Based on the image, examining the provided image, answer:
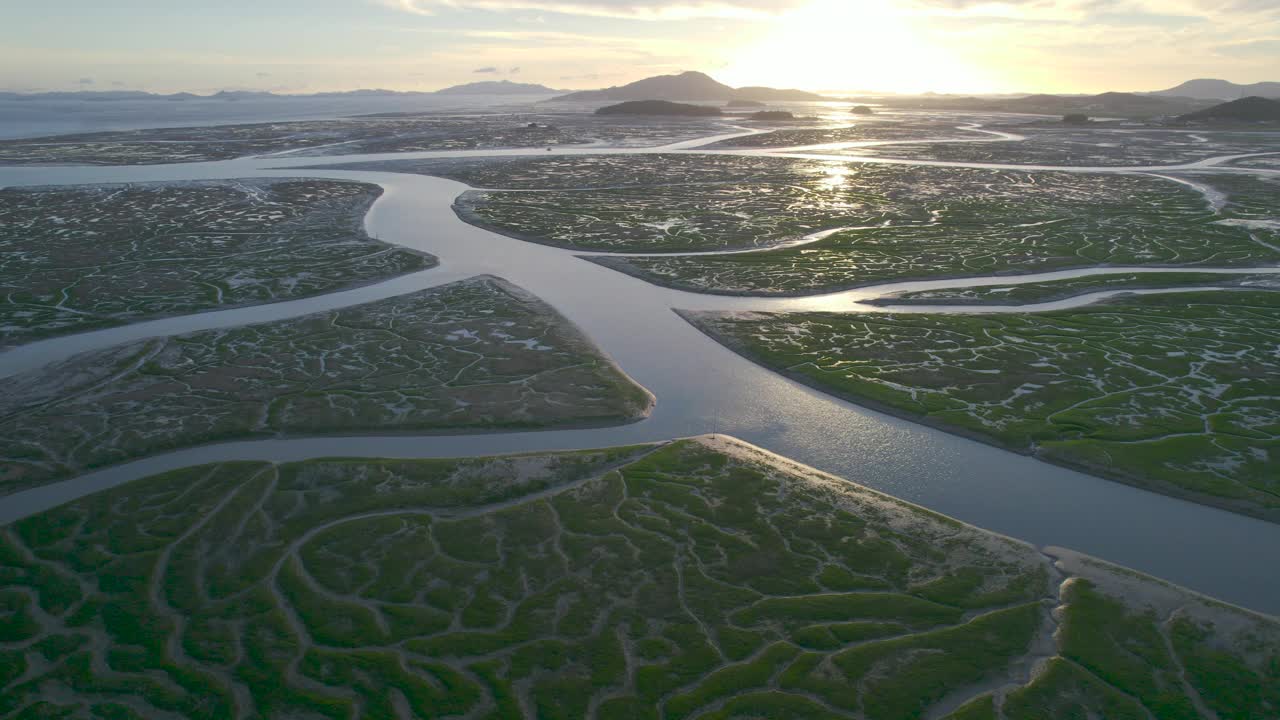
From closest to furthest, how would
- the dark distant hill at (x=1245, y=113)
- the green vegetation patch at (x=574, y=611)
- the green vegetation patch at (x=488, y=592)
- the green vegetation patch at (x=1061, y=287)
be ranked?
the green vegetation patch at (x=574, y=611) < the green vegetation patch at (x=488, y=592) < the green vegetation patch at (x=1061, y=287) < the dark distant hill at (x=1245, y=113)

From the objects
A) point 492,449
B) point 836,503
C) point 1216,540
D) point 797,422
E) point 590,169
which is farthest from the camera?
point 590,169

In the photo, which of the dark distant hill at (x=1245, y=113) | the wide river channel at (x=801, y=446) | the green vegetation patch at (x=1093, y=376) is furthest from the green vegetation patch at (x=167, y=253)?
the dark distant hill at (x=1245, y=113)

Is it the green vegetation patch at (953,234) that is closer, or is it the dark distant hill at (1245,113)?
the green vegetation patch at (953,234)

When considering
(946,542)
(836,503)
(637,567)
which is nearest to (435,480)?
(637,567)

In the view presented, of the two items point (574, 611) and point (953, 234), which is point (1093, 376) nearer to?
point (574, 611)

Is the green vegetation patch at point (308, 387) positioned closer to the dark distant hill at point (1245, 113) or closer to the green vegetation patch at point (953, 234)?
the green vegetation patch at point (953, 234)

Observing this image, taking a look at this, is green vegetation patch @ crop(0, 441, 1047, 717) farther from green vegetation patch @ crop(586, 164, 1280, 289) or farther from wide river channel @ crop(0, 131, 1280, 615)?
green vegetation patch @ crop(586, 164, 1280, 289)

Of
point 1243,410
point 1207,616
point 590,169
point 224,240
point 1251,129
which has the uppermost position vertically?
point 1251,129

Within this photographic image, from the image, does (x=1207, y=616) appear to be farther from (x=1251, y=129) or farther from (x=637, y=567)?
(x=1251, y=129)
